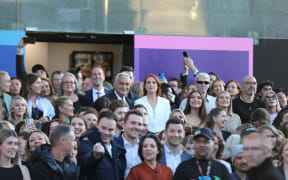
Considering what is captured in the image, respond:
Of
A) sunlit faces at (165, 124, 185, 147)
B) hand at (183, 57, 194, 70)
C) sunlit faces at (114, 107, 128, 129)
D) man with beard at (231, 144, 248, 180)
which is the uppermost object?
hand at (183, 57, 194, 70)

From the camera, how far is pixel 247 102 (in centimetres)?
972

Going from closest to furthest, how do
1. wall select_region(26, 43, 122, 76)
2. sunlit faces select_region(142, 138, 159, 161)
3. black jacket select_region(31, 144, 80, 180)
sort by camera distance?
black jacket select_region(31, 144, 80, 180), sunlit faces select_region(142, 138, 159, 161), wall select_region(26, 43, 122, 76)

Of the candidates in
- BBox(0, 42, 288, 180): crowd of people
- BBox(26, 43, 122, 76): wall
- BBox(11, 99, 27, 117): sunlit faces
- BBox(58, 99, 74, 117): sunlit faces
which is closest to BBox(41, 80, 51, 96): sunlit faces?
BBox(0, 42, 288, 180): crowd of people

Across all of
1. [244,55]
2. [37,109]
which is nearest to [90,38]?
[244,55]

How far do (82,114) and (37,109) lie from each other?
1.28 m

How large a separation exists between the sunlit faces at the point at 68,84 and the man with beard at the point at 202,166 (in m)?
3.42

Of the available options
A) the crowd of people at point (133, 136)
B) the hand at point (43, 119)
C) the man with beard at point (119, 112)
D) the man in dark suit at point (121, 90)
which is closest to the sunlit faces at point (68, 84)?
the crowd of people at point (133, 136)

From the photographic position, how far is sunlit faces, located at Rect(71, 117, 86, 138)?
732 cm

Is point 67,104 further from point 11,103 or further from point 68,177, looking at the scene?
point 68,177

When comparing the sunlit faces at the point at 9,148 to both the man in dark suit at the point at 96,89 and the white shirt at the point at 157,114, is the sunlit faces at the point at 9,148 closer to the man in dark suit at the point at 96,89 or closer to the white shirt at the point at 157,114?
the white shirt at the point at 157,114

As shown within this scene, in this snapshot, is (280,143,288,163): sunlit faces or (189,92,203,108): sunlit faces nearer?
(280,143,288,163): sunlit faces

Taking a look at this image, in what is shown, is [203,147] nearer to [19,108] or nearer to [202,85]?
[19,108]

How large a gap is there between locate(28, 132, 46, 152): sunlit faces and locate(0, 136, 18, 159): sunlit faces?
1.63 feet

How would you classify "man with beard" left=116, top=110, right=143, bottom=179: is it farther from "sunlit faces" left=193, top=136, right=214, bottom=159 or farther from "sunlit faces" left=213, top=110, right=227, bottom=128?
"sunlit faces" left=213, top=110, right=227, bottom=128
